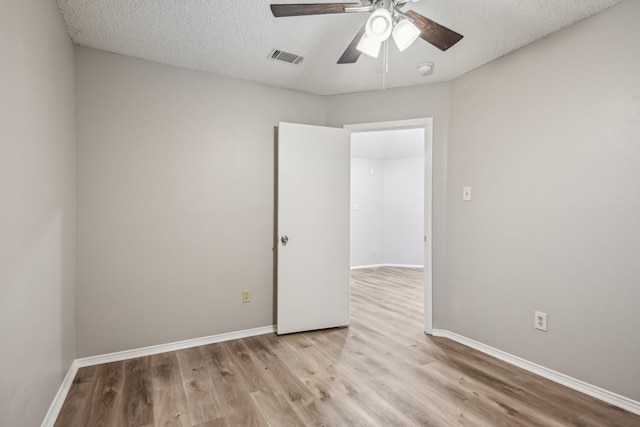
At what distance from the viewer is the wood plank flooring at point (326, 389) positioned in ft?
5.86

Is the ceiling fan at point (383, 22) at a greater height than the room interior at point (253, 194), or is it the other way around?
the ceiling fan at point (383, 22)

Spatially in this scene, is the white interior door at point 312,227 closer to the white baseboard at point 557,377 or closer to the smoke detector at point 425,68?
the smoke detector at point 425,68

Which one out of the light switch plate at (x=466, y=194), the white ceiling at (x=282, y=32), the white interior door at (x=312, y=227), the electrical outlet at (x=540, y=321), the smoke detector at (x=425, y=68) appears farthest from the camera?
the white interior door at (x=312, y=227)

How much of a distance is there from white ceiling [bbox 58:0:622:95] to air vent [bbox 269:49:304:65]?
5cm

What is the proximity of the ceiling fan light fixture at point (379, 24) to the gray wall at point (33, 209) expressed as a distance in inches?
60.7

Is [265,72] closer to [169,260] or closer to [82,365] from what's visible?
[169,260]

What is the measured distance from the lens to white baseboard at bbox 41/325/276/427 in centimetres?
182

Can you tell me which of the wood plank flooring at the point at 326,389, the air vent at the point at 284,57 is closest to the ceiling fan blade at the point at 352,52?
the air vent at the point at 284,57

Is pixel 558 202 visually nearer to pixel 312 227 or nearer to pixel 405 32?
pixel 405 32

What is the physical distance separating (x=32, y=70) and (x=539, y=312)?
339 cm

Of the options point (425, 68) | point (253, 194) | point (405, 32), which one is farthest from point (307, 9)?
point (253, 194)

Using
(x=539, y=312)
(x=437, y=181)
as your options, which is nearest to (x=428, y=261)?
Result: (x=437, y=181)

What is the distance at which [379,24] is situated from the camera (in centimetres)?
163

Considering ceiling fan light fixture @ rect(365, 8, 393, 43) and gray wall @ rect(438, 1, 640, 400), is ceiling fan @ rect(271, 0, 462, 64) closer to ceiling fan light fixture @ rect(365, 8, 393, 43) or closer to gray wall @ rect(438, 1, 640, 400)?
ceiling fan light fixture @ rect(365, 8, 393, 43)
